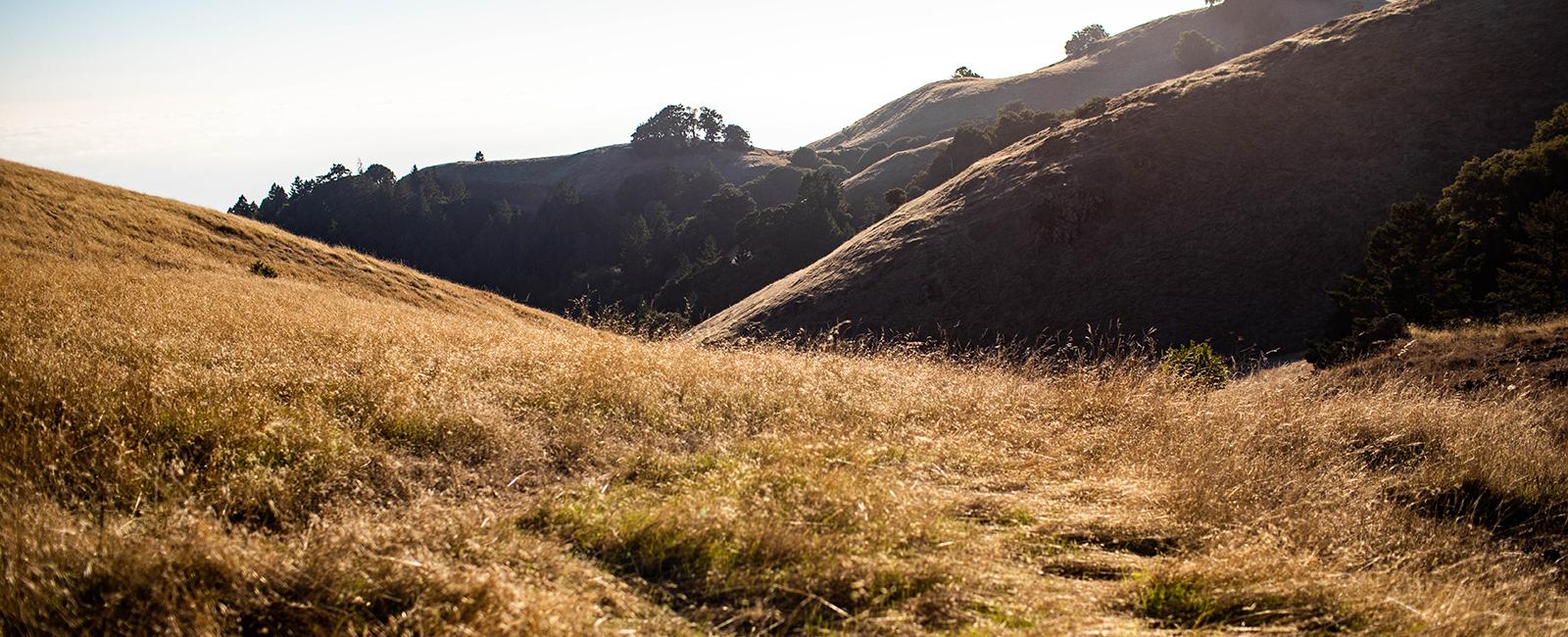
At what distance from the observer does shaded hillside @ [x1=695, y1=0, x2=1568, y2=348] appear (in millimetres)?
36312

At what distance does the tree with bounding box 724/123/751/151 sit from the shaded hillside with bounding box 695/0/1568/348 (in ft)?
337

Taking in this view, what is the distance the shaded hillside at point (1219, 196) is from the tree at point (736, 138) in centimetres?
10264

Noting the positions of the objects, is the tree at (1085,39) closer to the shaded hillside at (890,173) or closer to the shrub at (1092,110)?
the shaded hillside at (890,173)

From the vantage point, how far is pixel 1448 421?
7844mm

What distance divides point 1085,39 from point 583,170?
98723mm

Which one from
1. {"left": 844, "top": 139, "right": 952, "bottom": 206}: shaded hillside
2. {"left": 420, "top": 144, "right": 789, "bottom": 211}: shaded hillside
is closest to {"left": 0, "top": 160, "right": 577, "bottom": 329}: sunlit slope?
{"left": 844, "top": 139, "right": 952, "bottom": 206}: shaded hillside

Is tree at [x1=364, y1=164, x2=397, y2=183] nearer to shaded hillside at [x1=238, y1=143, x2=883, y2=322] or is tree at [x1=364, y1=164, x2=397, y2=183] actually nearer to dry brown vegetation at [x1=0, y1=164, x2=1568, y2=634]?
shaded hillside at [x1=238, y1=143, x2=883, y2=322]

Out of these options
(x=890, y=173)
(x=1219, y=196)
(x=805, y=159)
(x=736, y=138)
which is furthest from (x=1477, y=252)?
(x=736, y=138)

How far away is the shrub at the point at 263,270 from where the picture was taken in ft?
72.5

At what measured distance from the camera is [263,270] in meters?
22.5

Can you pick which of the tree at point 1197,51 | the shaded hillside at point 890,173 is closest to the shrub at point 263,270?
the shaded hillside at point 890,173

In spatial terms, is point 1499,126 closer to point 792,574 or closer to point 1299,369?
point 1299,369

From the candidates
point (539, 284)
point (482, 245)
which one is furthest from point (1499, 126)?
point (482, 245)

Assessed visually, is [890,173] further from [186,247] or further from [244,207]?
[244,207]
